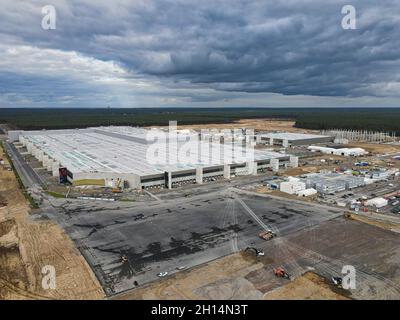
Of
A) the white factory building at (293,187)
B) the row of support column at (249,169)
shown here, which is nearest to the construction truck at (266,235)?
the white factory building at (293,187)

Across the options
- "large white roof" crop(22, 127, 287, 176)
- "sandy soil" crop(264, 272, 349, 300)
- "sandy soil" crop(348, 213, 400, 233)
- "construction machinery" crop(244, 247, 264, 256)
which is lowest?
"sandy soil" crop(264, 272, 349, 300)

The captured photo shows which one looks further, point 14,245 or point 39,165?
point 39,165

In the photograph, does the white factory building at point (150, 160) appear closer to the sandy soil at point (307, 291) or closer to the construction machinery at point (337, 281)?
the sandy soil at point (307, 291)

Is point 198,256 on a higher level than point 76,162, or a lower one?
lower

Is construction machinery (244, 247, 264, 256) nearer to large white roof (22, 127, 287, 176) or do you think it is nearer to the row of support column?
the row of support column

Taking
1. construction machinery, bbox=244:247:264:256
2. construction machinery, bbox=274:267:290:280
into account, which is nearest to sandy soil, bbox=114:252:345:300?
construction machinery, bbox=274:267:290:280
